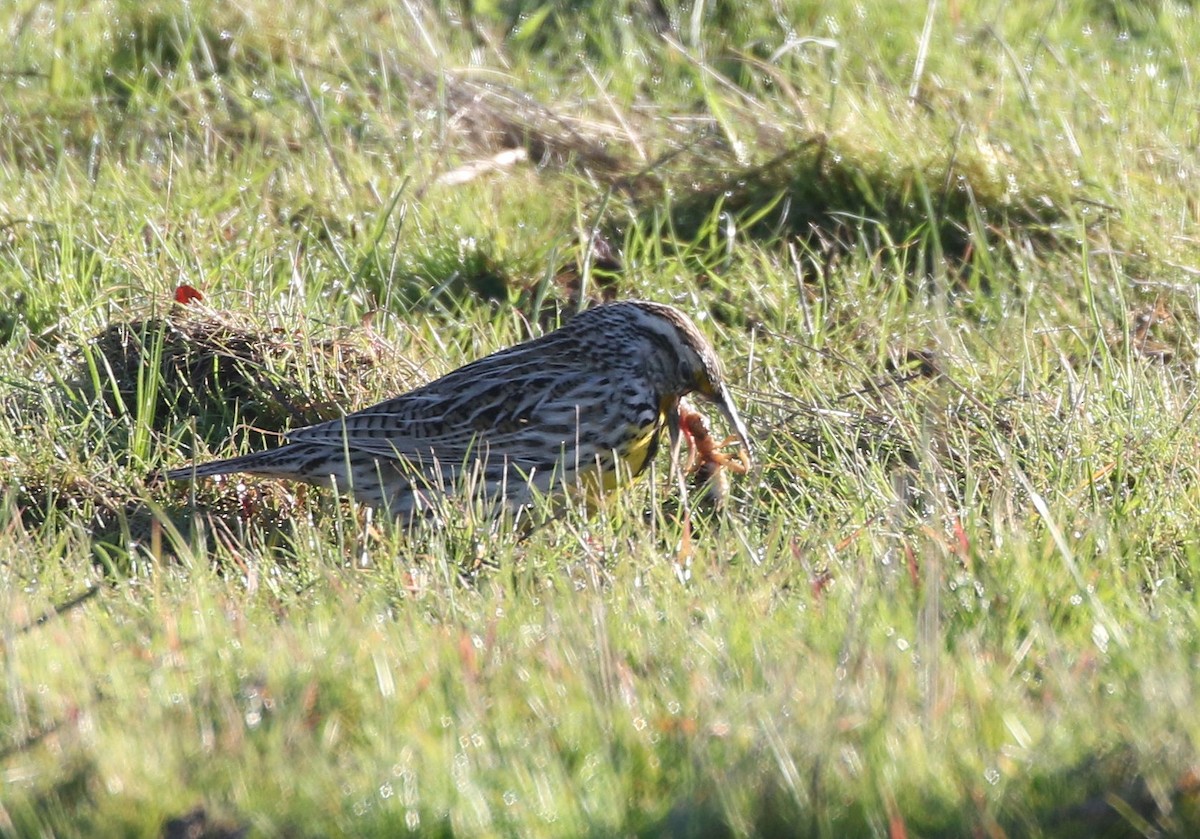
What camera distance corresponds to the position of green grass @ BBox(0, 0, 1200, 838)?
3.26 m

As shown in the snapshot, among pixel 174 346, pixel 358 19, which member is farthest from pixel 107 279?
pixel 358 19

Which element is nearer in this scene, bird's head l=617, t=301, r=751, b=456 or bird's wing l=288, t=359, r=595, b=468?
bird's wing l=288, t=359, r=595, b=468

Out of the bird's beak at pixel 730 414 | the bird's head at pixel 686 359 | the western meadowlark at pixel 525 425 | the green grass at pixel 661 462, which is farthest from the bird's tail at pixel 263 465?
the bird's beak at pixel 730 414

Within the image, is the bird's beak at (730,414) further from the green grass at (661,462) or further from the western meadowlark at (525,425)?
the green grass at (661,462)

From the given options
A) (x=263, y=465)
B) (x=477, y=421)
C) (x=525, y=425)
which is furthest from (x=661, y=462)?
(x=263, y=465)

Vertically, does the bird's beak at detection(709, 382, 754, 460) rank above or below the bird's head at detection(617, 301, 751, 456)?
below

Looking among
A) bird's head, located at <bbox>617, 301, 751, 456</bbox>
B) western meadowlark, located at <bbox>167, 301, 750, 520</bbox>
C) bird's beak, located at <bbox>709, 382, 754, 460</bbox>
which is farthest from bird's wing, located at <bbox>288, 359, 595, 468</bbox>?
bird's beak, located at <bbox>709, 382, 754, 460</bbox>

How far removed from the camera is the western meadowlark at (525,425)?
5.53 meters

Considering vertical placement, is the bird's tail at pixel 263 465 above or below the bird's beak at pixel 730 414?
above

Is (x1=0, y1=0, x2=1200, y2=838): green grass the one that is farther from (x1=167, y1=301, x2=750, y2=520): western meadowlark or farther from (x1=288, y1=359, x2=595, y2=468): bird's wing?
(x1=288, y1=359, x2=595, y2=468): bird's wing

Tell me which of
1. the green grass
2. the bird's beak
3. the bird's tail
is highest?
the green grass

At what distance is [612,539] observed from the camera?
468cm

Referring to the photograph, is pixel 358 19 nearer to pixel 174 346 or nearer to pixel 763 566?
pixel 174 346

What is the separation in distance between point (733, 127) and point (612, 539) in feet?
12.5
